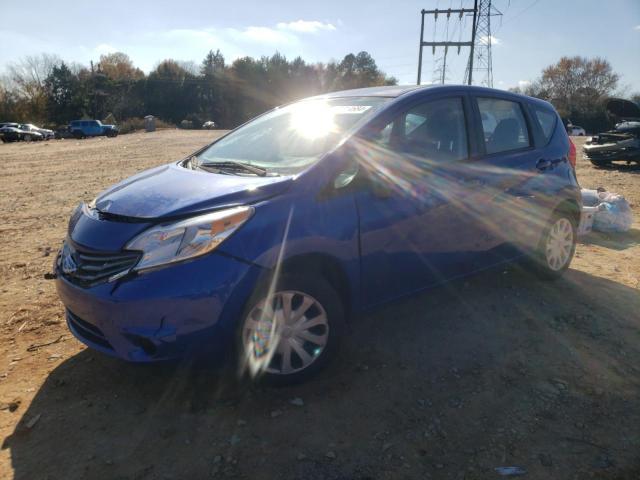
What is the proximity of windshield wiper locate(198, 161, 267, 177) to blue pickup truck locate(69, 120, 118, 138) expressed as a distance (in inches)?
1605

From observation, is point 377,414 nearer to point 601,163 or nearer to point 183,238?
point 183,238

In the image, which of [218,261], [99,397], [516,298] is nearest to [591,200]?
[516,298]

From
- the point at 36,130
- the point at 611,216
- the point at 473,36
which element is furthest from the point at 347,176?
the point at 36,130

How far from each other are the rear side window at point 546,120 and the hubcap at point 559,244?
32.0 inches

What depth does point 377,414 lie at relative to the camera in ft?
8.33

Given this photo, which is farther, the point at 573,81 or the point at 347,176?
the point at 573,81

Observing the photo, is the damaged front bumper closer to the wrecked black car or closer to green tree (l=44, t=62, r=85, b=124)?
the wrecked black car

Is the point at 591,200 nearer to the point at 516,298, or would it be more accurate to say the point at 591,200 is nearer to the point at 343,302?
the point at 516,298

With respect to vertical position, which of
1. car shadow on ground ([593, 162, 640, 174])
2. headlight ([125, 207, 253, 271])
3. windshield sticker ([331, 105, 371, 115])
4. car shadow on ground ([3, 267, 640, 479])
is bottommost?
car shadow on ground ([3, 267, 640, 479])

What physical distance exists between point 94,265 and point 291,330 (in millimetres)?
1118

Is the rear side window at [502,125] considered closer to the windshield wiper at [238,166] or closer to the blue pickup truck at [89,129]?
the windshield wiper at [238,166]

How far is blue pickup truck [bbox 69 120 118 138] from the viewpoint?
129 ft

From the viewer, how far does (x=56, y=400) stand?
105 inches

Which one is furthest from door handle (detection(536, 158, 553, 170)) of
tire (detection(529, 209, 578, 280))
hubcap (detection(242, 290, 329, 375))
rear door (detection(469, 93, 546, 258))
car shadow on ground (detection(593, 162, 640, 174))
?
car shadow on ground (detection(593, 162, 640, 174))
